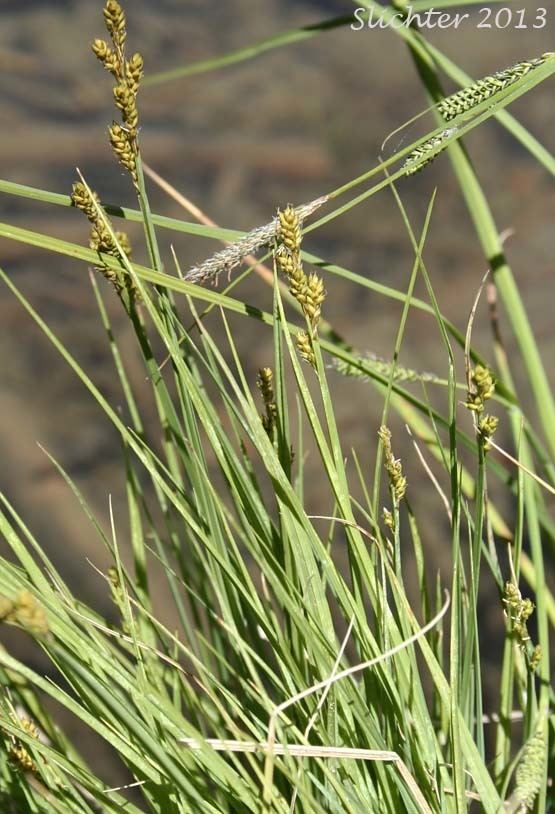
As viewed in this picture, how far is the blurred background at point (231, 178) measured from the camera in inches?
45.1

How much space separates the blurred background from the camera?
1.14 metres

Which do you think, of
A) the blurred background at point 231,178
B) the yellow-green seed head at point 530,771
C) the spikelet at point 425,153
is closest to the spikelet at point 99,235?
the spikelet at point 425,153

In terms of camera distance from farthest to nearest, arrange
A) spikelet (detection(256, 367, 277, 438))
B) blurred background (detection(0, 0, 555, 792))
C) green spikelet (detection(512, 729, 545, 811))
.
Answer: blurred background (detection(0, 0, 555, 792))
spikelet (detection(256, 367, 277, 438))
green spikelet (detection(512, 729, 545, 811))

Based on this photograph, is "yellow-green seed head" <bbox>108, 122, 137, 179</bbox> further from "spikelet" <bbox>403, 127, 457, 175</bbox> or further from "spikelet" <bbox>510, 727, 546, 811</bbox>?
"spikelet" <bbox>510, 727, 546, 811</bbox>

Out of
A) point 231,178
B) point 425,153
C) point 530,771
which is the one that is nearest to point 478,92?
point 425,153

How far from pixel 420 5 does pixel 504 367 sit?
27 centimetres

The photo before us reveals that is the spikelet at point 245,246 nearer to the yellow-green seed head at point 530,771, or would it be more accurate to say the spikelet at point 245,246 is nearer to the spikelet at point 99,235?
the spikelet at point 99,235

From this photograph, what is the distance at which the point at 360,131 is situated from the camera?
1226mm

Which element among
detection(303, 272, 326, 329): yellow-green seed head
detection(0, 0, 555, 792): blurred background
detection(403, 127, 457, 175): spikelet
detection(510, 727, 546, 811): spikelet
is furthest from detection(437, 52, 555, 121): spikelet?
detection(0, 0, 555, 792): blurred background

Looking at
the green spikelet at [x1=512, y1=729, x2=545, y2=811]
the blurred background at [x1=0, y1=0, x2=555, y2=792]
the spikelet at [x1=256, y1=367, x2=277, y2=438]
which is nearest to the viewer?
the green spikelet at [x1=512, y1=729, x2=545, y2=811]

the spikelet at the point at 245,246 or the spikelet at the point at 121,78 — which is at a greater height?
the spikelet at the point at 121,78

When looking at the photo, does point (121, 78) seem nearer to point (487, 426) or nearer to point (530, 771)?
point (487, 426)

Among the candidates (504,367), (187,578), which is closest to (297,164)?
(504,367)

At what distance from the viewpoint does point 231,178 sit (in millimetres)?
1241
